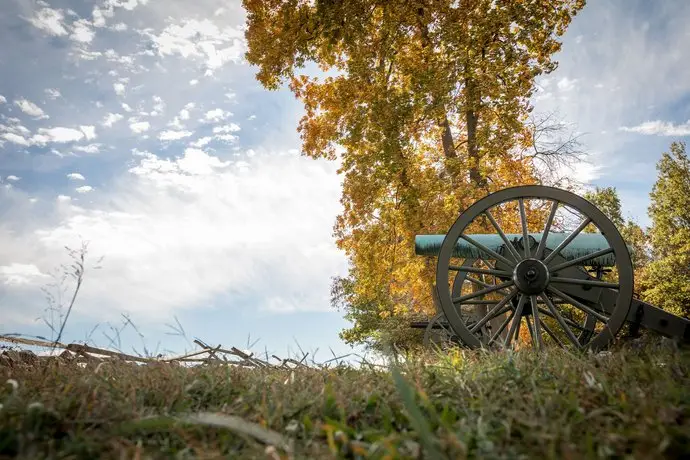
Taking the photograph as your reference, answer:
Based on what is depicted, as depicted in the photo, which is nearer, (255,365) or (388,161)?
(255,365)

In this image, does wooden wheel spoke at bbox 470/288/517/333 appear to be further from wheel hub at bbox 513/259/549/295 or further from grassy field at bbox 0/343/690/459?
grassy field at bbox 0/343/690/459

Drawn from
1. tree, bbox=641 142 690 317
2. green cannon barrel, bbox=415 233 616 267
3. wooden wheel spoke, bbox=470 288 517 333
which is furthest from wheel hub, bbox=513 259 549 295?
tree, bbox=641 142 690 317

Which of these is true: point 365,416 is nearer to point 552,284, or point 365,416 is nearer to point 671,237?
point 552,284

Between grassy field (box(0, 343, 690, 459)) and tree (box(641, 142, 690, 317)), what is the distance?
79.3 feet

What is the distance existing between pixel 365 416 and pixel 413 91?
10.3 metres

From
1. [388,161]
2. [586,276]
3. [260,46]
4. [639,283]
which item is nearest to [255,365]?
[586,276]

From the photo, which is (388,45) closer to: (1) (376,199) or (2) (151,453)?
(1) (376,199)

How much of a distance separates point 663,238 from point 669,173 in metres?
4.22

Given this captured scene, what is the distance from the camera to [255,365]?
3.43m

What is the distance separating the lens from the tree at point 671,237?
22.7 metres

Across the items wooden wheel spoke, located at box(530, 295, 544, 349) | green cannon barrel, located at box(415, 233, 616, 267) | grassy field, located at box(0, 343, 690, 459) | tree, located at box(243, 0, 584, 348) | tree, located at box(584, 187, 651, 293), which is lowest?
grassy field, located at box(0, 343, 690, 459)

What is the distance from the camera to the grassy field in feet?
4.37

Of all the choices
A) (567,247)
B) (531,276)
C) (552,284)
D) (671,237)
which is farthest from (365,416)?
(671,237)

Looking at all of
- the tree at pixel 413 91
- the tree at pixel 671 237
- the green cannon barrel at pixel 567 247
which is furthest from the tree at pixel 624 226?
the green cannon barrel at pixel 567 247
